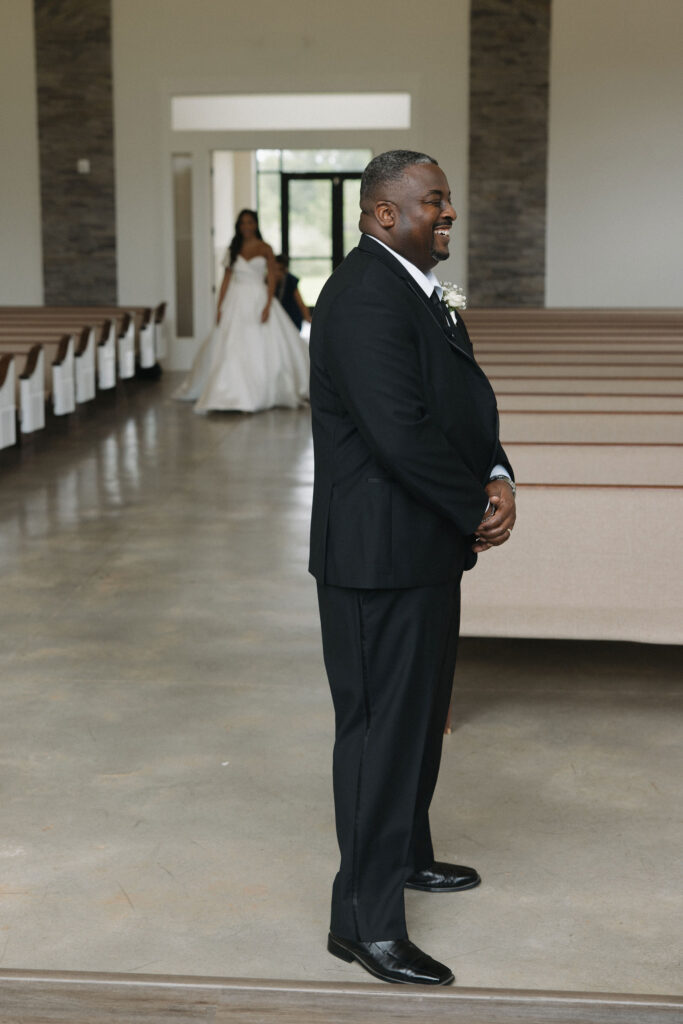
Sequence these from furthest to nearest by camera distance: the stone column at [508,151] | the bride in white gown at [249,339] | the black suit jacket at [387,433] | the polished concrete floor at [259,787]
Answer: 1. the stone column at [508,151]
2. the bride in white gown at [249,339]
3. the polished concrete floor at [259,787]
4. the black suit jacket at [387,433]

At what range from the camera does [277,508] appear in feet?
20.8

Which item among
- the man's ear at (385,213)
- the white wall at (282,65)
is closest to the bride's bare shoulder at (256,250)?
the white wall at (282,65)

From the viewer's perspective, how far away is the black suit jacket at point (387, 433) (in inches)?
78.2

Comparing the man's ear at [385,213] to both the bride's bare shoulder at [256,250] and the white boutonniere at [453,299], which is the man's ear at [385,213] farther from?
the bride's bare shoulder at [256,250]

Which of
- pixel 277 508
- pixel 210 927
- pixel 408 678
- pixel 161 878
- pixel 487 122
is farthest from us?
pixel 487 122

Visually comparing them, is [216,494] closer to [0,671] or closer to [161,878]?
[0,671]

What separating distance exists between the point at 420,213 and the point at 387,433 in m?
0.37

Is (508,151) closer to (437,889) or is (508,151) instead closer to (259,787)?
(259,787)

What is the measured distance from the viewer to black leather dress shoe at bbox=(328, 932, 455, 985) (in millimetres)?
2115

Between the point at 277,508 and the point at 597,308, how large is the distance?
843 centimetres

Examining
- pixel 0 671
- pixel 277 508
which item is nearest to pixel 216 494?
pixel 277 508

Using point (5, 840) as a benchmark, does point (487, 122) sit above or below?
above

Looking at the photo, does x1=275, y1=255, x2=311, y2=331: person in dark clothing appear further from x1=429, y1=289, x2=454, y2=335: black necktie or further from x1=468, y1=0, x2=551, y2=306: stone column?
x1=429, y1=289, x2=454, y2=335: black necktie

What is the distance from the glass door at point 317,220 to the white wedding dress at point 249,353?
564 centimetres
